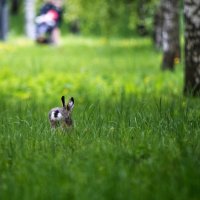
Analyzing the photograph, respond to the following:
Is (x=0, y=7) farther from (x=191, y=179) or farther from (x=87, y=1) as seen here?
(x=191, y=179)

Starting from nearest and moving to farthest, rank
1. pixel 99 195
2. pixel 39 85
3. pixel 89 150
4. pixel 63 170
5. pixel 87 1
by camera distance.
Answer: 1. pixel 99 195
2. pixel 63 170
3. pixel 89 150
4. pixel 39 85
5. pixel 87 1

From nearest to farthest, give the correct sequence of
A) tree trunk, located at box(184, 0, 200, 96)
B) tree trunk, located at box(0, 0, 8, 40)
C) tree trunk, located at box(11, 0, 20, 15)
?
tree trunk, located at box(184, 0, 200, 96), tree trunk, located at box(0, 0, 8, 40), tree trunk, located at box(11, 0, 20, 15)

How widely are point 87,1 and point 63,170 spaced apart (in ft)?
57.4

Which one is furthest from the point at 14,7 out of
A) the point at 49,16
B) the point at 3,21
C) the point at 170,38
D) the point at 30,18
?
the point at 170,38

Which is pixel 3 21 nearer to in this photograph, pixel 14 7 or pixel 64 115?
pixel 14 7

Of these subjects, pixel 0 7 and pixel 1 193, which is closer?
pixel 1 193

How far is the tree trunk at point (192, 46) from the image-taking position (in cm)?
952

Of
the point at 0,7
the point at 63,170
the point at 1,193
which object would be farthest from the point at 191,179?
the point at 0,7

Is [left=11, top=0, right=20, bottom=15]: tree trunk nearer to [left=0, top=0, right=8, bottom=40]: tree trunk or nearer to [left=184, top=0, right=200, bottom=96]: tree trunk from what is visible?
[left=0, top=0, right=8, bottom=40]: tree trunk

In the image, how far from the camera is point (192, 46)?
9.74 metres

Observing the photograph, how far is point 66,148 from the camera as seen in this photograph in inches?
204

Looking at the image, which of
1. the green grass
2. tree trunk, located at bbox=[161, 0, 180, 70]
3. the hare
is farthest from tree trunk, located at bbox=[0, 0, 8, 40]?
the hare

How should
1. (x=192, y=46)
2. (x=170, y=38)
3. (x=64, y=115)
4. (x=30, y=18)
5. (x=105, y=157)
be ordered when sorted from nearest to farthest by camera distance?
(x=105, y=157), (x=64, y=115), (x=192, y=46), (x=170, y=38), (x=30, y=18)

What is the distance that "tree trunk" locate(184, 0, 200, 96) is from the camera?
952cm
